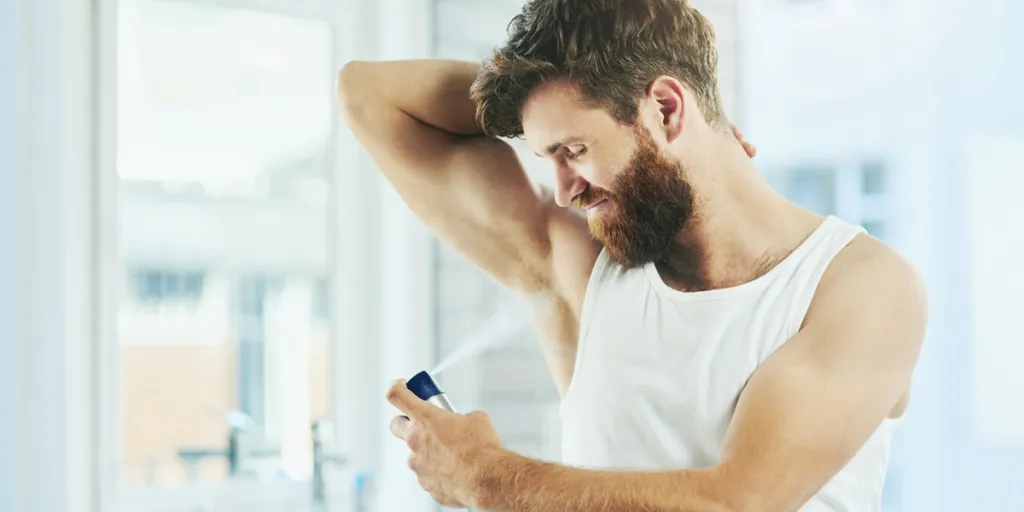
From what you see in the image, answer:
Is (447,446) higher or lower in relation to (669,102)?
lower

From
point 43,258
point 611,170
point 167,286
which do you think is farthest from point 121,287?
point 611,170

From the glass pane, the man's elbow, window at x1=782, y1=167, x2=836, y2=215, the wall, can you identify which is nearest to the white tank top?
the man's elbow

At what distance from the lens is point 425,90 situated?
4.24 feet

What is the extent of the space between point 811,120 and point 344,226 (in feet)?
3.15

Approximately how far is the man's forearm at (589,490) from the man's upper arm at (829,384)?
3 cm

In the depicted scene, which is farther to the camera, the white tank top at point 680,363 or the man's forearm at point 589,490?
the white tank top at point 680,363

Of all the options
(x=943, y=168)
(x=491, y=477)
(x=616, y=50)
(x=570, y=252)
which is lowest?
(x=491, y=477)

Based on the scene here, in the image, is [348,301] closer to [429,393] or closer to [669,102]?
[429,393]

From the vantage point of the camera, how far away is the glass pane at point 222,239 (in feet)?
6.45

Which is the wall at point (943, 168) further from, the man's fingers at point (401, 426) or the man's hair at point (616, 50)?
the man's fingers at point (401, 426)

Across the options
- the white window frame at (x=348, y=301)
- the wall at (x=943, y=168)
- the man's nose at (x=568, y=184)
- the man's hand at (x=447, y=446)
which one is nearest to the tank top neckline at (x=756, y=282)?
the man's nose at (x=568, y=184)

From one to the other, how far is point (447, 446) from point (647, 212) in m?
0.32

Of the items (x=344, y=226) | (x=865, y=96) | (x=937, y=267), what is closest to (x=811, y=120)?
(x=865, y=96)

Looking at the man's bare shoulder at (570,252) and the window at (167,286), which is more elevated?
the man's bare shoulder at (570,252)
